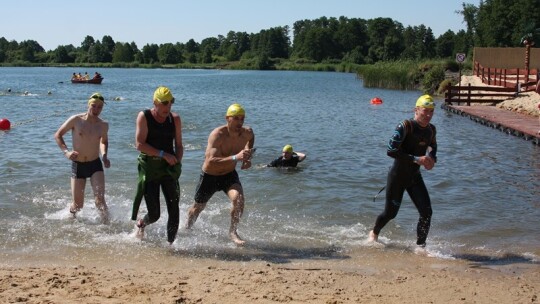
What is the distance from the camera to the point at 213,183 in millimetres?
7574

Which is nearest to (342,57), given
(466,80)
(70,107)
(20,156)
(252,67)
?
(252,67)

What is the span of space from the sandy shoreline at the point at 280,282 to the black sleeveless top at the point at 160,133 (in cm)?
135

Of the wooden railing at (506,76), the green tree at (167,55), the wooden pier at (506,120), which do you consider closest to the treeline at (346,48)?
the green tree at (167,55)

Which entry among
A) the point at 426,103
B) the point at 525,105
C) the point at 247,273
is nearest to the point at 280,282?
the point at 247,273

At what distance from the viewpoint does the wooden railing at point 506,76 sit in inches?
1389

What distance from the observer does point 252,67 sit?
556 feet

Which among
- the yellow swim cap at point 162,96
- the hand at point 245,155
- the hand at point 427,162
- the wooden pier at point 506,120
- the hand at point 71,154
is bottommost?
the wooden pier at point 506,120

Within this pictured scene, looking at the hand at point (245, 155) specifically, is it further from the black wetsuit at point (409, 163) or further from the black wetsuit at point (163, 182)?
the black wetsuit at point (409, 163)

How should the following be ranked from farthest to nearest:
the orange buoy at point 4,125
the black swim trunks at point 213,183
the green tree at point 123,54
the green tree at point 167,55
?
the green tree at point 167,55 → the green tree at point 123,54 → the orange buoy at point 4,125 → the black swim trunks at point 213,183

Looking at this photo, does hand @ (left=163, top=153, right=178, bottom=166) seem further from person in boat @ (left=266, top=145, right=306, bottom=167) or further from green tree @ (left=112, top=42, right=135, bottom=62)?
green tree @ (left=112, top=42, right=135, bottom=62)

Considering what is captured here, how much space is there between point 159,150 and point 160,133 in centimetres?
19

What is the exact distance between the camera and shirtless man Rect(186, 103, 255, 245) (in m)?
7.25

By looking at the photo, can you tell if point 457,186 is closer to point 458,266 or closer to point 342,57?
point 458,266

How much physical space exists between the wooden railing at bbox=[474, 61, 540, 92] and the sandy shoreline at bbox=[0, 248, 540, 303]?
89.3 ft
